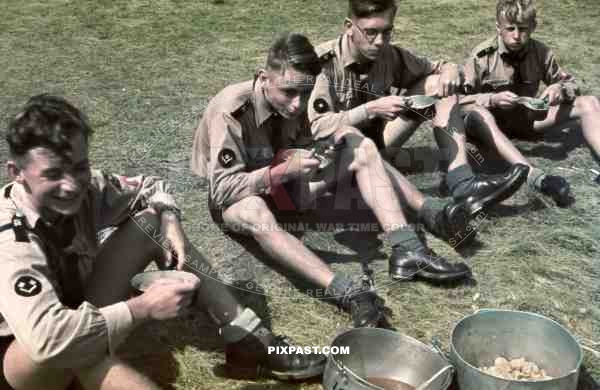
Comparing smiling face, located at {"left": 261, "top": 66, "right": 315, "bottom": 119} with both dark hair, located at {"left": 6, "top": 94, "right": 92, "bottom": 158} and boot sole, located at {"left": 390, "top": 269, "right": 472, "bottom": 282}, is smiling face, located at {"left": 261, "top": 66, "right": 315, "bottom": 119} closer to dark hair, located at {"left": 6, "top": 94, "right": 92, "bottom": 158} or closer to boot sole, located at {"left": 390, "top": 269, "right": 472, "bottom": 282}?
boot sole, located at {"left": 390, "top": 269, "right": 472, "bottom": 282}

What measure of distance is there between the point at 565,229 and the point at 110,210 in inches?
103

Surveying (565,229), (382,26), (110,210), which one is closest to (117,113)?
(382,26)

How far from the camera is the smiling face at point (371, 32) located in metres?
4.47

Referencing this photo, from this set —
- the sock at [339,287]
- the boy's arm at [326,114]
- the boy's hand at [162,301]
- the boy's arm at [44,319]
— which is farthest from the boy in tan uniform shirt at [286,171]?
the boy's arm at [44,319]

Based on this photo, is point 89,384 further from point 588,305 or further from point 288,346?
point 588,305

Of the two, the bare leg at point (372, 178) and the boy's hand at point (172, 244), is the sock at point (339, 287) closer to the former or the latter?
the bare leg at point (372, 178)

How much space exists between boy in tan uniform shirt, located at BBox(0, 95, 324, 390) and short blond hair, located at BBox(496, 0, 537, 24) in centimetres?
285

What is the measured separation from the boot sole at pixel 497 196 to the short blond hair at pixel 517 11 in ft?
3.94

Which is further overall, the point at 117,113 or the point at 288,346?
the point at 117,113

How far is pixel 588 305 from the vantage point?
3.77 meters

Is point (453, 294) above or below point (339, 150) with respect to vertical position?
below

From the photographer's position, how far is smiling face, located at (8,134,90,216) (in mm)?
2723

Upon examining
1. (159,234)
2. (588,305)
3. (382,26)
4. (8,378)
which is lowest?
(588,305)

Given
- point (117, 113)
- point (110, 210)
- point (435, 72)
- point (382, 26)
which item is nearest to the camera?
point (110, 210)
